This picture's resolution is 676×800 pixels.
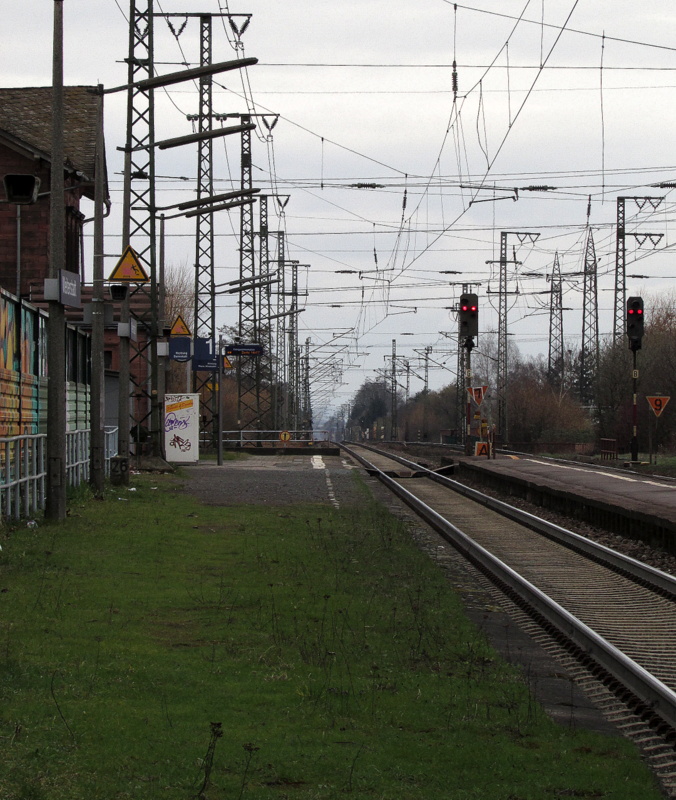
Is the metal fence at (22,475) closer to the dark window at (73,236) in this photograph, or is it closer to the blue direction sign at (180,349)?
the blue direction sign at (180,349)

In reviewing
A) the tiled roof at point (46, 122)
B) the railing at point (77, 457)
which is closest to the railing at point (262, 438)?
the tiled roof at point (46, 122)

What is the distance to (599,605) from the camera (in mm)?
11172

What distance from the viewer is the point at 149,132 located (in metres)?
27.2

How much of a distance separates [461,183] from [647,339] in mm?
30820

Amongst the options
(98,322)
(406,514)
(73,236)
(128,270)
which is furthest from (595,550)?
(73,236)

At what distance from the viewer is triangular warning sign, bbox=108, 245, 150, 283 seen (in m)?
20.5

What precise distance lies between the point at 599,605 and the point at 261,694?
539 centimetres

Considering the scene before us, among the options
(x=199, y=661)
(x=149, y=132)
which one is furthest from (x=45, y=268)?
(x=199, y=661)

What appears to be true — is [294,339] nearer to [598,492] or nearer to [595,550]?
[598,492]

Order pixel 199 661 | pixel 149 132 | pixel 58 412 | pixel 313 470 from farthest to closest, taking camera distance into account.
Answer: pixel 313 470 < pixel 149 132 < pixel 58 412 < pixel 199 661

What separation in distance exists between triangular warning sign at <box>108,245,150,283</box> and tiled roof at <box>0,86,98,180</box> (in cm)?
1439

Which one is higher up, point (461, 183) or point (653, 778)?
point (461, 183)

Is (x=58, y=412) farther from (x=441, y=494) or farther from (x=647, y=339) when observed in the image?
(x=647, y=339)

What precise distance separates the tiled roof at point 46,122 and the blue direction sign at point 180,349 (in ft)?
19.5
